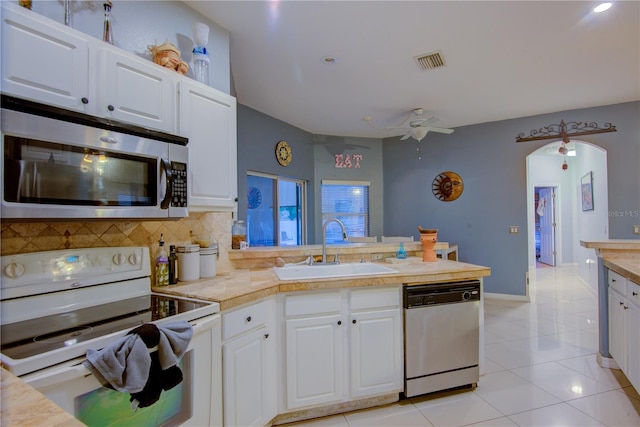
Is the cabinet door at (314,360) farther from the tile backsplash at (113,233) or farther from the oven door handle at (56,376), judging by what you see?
the oven door handle at (56,376)

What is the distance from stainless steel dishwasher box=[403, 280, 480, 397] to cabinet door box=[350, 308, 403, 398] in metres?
0.08

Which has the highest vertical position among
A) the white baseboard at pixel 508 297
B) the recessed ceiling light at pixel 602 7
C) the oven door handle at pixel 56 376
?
the recessed ceiling light at pixel 602 7

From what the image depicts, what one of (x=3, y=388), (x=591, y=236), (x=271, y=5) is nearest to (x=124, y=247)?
(x=3, y=388)

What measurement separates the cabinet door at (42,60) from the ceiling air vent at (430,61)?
8.77 ft

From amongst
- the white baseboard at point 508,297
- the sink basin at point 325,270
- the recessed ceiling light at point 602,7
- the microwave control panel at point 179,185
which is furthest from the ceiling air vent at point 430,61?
the white baseboard at point 508,297

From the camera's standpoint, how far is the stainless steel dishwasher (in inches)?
84.2

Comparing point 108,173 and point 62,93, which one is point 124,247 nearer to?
point 108,173

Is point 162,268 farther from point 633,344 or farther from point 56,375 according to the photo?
point 633,344

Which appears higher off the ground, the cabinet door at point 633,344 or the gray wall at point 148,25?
the gray wall at point 148,25

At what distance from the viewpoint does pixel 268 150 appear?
4598mm

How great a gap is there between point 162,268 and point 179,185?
21.5 inches

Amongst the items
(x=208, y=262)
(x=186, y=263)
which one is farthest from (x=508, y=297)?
(x=186, y=263)

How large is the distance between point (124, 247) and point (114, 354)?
28.5 inches

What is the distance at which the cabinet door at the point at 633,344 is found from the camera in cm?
198
